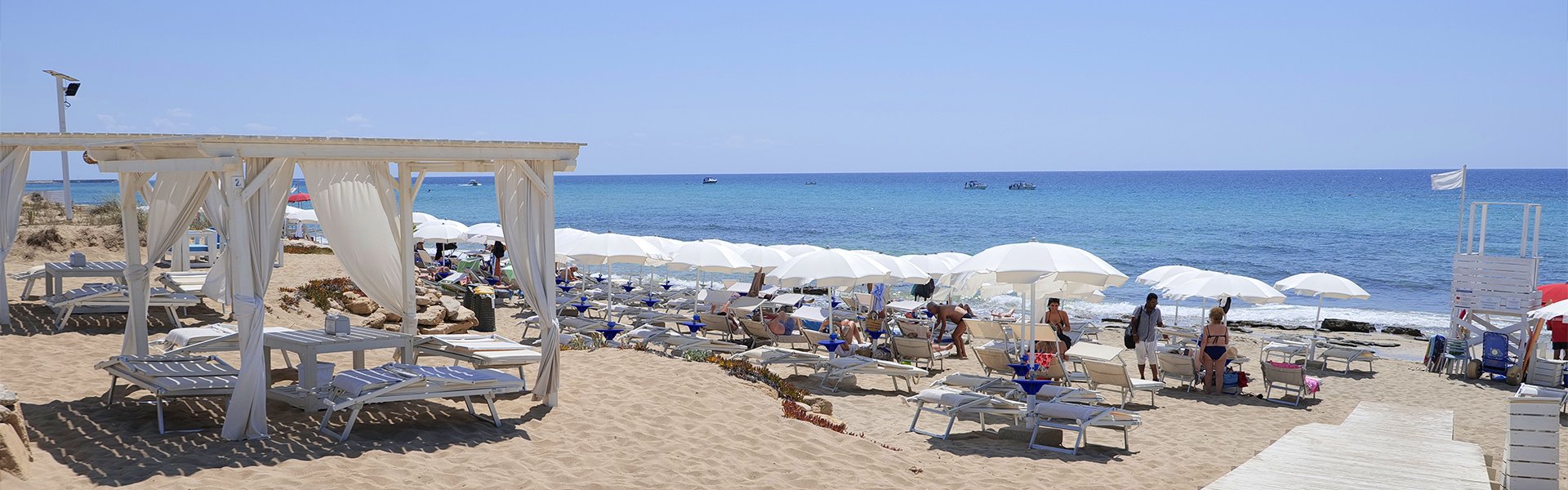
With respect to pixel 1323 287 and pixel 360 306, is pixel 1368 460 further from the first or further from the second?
pixel 360 306

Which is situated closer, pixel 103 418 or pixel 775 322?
Answer: pixel 103 418

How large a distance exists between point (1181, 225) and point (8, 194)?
169 ft

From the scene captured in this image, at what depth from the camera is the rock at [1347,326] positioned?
19.4 meters

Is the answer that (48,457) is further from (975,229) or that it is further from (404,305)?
(975,229)

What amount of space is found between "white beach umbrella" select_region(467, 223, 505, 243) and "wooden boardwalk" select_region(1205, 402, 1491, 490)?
15.8 metres

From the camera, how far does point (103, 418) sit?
21.1 feet

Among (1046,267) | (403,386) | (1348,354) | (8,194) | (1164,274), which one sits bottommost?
(1348,354)

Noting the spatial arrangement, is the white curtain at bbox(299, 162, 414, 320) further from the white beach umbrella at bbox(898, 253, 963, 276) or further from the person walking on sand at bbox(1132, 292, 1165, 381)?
the white beach umbrella at bbox(898, 253, 963, 276)

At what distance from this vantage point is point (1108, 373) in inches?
399

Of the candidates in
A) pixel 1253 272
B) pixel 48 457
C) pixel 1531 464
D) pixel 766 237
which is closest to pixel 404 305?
pixel 48 457

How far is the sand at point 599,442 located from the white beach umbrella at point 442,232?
11.0 m

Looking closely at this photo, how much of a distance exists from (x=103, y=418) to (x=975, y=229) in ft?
165

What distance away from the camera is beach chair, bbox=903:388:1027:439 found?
8.21 m

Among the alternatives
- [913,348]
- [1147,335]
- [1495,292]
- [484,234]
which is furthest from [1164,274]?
[484,234]
